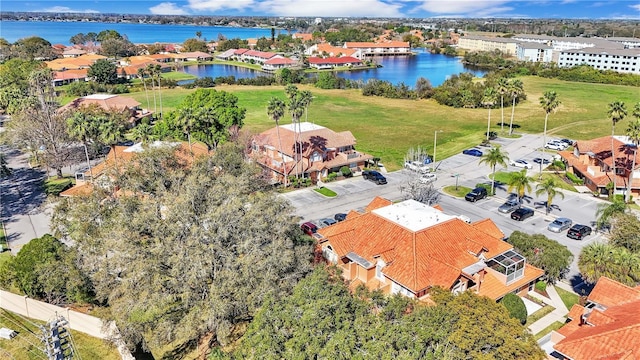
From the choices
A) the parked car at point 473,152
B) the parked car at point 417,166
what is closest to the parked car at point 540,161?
the parked car at point 473,152

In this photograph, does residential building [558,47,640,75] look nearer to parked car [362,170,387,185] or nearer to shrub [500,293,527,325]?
parked car [362,170,387,185]

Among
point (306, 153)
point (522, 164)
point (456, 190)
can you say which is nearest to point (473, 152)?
point (522, 164)

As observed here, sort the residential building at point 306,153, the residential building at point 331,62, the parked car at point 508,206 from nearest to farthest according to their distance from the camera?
the parked car at point 508,206 → the residential building at point 306,153 → the residential building at point 331,62

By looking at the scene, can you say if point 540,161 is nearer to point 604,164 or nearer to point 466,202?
point 604,164

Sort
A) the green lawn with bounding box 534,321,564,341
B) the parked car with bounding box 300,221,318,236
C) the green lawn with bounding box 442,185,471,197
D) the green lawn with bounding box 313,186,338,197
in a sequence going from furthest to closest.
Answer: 1. the green lawn with bounding box 442,185,471,197
2. the green lawn with bounding box 313,186,338,197
3. the parked car with bounding box 300,221,318,236
4. the green lawn with bounding box 534,321,564,341

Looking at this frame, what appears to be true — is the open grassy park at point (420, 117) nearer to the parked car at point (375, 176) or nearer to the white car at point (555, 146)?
the parked car at point (375, 176)

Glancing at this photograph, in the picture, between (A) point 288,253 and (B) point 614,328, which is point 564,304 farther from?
Answer: (A) point 288,253

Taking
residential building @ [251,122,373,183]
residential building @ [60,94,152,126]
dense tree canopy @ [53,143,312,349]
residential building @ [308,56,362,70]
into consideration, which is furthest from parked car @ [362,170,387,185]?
residential building @ [308,56,362,70]
